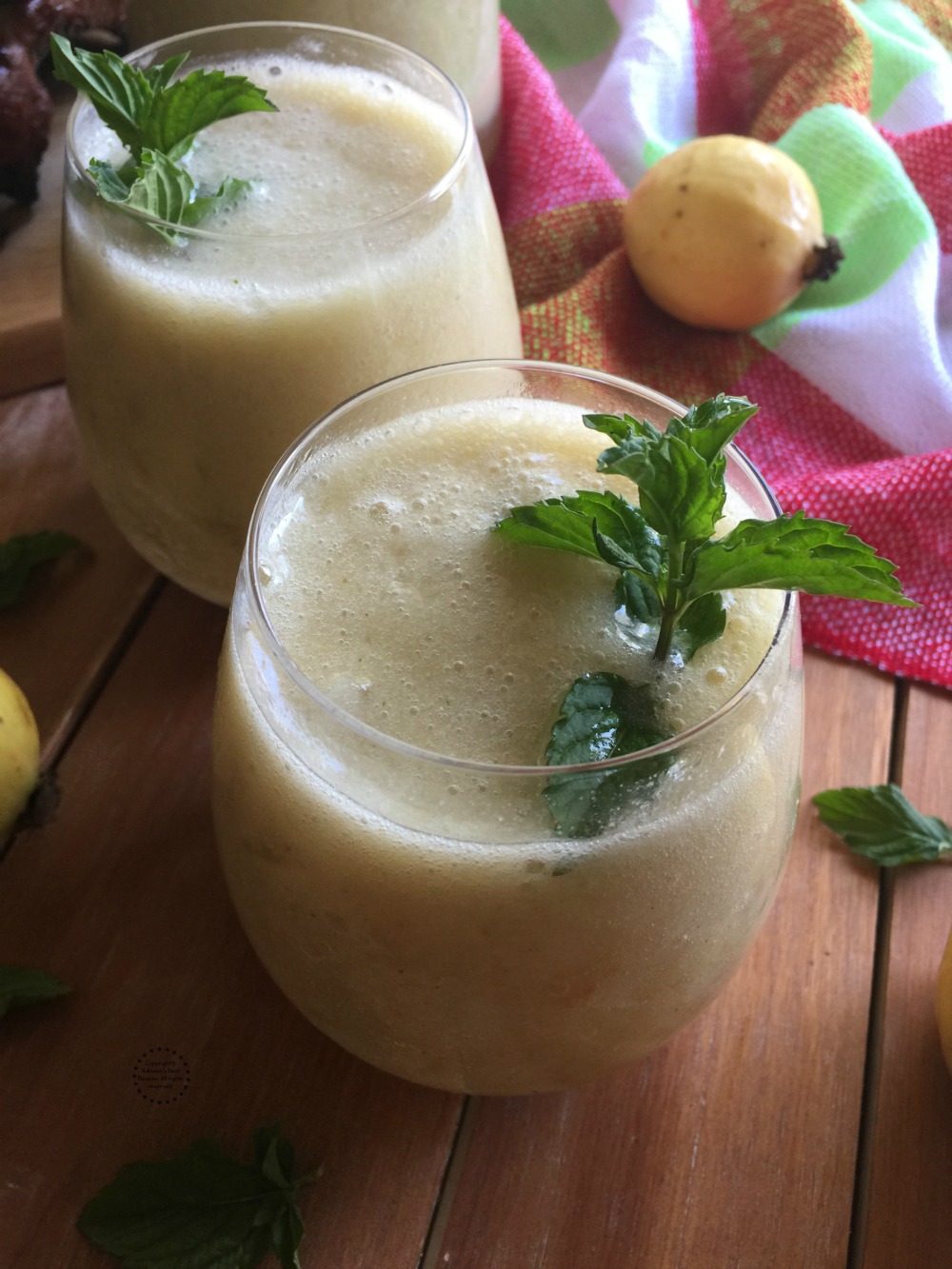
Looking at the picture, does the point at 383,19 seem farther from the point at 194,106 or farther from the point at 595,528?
the point at 595,528

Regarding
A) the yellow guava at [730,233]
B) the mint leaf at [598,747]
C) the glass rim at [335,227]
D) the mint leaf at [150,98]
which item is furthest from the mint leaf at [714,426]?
the yellow guava at [730,233]

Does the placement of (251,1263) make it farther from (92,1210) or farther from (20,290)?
(20,290)

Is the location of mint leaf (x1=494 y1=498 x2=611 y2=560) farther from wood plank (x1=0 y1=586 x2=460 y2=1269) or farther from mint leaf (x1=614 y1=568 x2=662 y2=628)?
wood plank (x1=0 y1=586 x2=460 y2=1269)

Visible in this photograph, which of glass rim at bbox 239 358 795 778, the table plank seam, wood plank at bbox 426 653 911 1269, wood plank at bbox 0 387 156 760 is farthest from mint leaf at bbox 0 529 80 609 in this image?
the table plank seam

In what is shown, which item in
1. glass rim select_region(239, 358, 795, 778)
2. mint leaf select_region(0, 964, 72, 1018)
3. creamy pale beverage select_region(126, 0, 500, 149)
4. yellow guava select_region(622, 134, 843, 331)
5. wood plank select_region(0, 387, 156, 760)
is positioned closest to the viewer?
glass rim select_region(239, 358, 795, 778)

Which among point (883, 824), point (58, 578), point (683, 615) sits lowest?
point (58, 578)

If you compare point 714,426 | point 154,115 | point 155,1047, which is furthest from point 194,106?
point 155,1047
